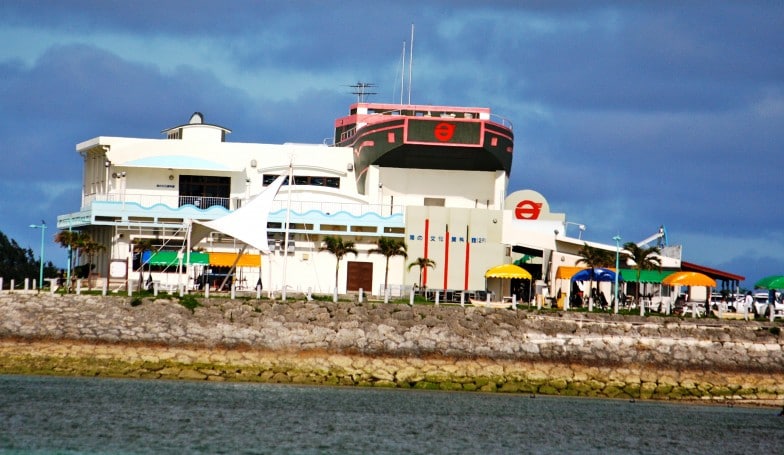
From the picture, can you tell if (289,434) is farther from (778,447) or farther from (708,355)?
(708,355)

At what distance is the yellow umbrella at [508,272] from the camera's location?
75.2m

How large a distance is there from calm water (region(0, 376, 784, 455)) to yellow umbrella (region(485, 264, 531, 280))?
15.9 m

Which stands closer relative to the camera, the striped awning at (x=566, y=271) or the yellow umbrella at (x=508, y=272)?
the yellow umbrella at (x=508, y=272)

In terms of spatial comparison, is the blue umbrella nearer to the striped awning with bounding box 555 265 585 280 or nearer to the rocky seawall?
the striped awning with bounding box 555 265 585 280

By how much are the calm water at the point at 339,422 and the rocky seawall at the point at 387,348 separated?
182 cm

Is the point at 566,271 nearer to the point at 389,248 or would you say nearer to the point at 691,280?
the point at 691,280

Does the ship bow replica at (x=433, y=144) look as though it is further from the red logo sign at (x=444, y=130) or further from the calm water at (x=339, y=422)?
the calm water at (x=339, y=422)

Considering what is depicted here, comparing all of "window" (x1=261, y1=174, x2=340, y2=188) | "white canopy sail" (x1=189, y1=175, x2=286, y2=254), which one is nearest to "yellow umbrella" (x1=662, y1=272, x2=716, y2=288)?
"white canopy sail" (x1=189, y1=175, x2=286, y2=254)

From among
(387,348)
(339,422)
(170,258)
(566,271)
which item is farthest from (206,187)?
(339,422)

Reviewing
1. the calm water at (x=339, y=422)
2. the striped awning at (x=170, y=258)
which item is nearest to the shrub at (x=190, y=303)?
the calm water at (x=339, y=422)

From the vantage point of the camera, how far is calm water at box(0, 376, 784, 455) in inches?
1763

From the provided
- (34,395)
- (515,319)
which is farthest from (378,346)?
(34,395)

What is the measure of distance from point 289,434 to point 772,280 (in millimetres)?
35152

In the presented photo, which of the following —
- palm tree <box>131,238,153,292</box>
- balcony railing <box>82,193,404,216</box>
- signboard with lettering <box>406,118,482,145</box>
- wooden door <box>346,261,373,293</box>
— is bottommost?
wooden door <box>346,261,373,293</box>
